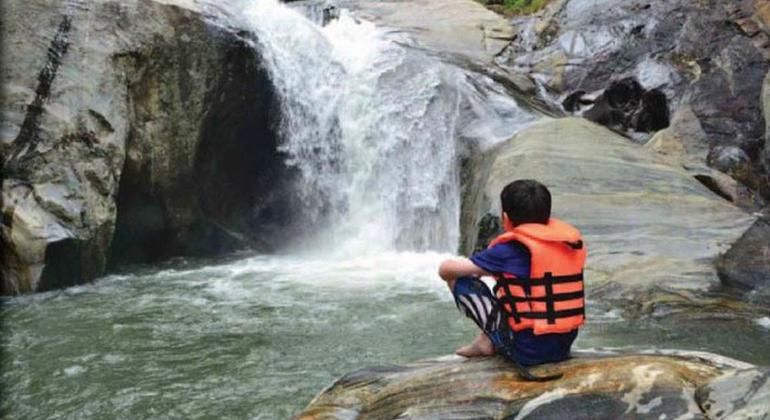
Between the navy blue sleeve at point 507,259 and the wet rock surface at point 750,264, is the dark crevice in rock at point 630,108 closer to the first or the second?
the wet rock surface at point 750,264

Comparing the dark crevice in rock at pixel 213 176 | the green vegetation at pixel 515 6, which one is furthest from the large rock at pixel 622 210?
the green vegetation at pixel 515 6

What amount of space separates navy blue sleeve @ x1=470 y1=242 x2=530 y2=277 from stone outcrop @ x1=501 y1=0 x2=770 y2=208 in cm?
742

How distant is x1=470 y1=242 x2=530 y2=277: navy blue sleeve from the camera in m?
3.47

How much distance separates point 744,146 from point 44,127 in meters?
8.71

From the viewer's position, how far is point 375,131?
38.7 feet

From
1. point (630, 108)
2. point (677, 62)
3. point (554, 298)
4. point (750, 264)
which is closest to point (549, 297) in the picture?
point (554, 298)

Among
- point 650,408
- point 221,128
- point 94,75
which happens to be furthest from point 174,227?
point 650,408

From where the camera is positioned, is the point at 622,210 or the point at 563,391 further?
the point at 622,210

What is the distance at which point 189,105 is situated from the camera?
10234 millimetres

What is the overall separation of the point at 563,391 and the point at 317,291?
5.38 m

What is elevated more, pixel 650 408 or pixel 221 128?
pixel 221 128

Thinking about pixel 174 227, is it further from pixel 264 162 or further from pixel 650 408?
pixel 650 408

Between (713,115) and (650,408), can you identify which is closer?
(650,408)

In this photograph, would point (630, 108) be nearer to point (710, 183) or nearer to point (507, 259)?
point (710, 183)
